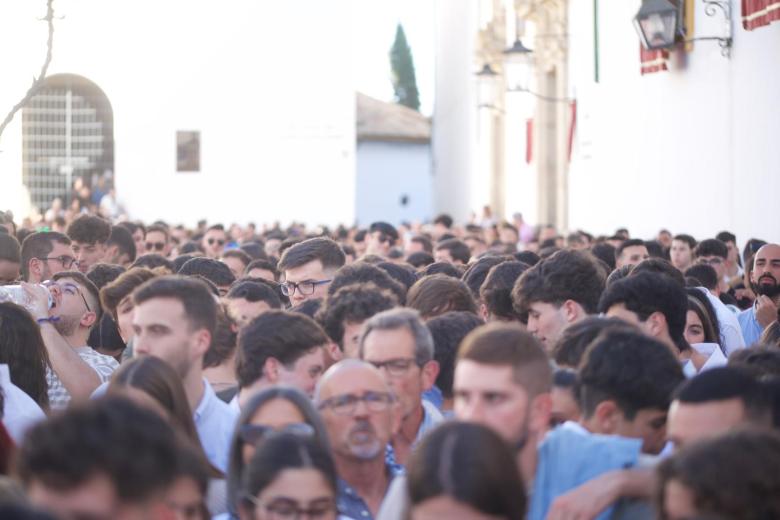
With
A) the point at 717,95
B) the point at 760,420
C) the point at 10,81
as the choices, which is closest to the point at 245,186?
the point at 10,81

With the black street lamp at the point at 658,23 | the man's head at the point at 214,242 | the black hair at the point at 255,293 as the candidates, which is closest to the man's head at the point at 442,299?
the black hair at the point at 255,293

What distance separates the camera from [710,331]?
8297 millimetres

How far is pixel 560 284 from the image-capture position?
25.3 feet

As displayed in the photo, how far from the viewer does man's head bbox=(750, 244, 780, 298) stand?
10.2 m

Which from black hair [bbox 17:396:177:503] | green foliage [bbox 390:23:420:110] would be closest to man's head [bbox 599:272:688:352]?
black hair [bbox 17:396:177:503]

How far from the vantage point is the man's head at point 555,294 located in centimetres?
770

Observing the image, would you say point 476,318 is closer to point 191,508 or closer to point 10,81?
point 191,508

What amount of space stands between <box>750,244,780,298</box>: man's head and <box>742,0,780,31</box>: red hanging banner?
370 cm

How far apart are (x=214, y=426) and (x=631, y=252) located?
6991 millimetres

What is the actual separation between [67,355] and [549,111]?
2289 centimetres

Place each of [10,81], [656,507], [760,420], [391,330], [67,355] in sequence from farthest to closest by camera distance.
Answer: [10,81], [67,355], [391,330], [760,420], [656,507]

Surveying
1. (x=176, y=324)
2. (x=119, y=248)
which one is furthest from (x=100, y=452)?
(x=119, y=248)

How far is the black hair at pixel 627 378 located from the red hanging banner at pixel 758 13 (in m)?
9.01

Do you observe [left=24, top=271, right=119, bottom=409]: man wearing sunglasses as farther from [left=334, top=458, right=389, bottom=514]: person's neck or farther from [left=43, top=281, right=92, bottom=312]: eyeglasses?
[left=334, top=458, right=389, bottom=514]: person's neck
